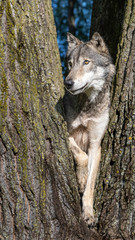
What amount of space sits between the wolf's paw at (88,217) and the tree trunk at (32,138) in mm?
233

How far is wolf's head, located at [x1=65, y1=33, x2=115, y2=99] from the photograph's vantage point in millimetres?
4055

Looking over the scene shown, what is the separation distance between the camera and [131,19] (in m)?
3.64

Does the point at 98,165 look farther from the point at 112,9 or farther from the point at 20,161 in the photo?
the point at 112,9

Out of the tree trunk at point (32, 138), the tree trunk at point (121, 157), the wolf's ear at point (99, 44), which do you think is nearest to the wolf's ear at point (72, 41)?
→ the wolf's ear at point (99, 44)

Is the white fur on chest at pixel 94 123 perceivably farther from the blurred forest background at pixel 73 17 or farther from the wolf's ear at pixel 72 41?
the blurred forest background at pixel 73 17

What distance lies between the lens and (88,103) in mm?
4355

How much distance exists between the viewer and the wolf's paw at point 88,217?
336 cm

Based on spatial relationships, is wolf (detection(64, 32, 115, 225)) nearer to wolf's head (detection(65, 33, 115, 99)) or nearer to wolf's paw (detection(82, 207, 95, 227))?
wolf's head (detection(65, 33, 115, 99))

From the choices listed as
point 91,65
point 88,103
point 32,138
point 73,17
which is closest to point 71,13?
point 73,17

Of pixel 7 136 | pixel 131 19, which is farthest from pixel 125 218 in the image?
pixel 131 19

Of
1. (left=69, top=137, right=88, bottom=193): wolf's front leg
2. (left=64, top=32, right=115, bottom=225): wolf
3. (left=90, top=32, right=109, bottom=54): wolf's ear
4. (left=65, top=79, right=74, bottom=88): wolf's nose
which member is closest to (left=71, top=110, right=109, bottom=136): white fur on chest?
(left=64, top=32, right=115, bottom=225): wolf

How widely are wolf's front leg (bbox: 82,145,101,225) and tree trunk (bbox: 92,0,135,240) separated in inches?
4.1

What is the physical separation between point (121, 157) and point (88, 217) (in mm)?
820

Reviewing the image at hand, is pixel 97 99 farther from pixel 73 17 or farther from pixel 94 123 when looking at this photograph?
pixel 73 17
